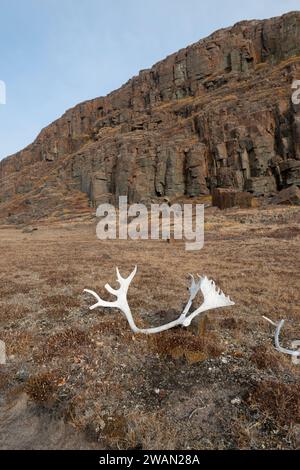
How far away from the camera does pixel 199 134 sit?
70938 millimetres

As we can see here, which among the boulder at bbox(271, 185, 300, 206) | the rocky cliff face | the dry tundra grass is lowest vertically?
the dry tundra grass

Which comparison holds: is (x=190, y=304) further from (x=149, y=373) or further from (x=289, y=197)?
(x=289, y=197)

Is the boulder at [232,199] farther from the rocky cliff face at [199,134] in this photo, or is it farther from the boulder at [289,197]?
the rocky cliff face at [199,134]

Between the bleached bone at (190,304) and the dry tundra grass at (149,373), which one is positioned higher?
the bleached bone at (190,304)

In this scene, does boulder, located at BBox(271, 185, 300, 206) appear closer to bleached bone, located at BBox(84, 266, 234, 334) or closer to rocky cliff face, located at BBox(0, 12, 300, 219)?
rocky cliff face, located at BBox(0, 12, 300, 219)

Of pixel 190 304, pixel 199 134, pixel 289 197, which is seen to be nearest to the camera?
pixel 190 304

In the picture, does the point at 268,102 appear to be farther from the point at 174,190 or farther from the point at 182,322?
the point at 182,322

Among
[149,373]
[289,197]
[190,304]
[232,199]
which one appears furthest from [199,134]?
[149,373]

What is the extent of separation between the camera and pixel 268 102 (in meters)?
62.9

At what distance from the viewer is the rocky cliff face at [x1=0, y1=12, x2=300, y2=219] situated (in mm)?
58656

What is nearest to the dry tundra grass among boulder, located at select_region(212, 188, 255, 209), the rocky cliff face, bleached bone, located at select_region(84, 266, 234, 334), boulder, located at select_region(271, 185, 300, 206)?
bleached bone, located at select_region(84, 266, 234, 334)

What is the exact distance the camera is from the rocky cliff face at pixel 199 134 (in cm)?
5866

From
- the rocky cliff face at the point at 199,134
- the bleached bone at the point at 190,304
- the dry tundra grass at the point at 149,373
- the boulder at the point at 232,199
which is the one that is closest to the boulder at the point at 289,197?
the boulder at the point at 232,199

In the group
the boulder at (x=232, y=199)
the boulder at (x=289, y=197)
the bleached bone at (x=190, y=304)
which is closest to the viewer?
the bleached bone at (x=190, y=304)
